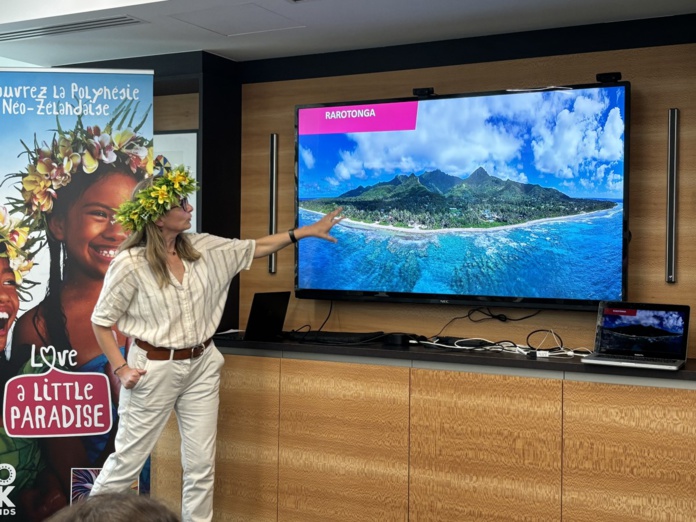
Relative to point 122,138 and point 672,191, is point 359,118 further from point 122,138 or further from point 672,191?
point 672,191

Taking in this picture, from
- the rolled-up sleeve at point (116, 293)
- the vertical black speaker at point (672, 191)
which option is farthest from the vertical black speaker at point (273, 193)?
the vertical black speaker at point (672, 191)

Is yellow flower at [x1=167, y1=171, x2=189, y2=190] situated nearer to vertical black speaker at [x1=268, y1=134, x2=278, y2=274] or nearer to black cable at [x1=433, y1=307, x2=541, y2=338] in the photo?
vertical black speaker at [x1=268, y1=134, x2=278, y2=274]

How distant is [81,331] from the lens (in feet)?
13.9

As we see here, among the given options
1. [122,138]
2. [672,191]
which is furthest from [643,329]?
[122,138]

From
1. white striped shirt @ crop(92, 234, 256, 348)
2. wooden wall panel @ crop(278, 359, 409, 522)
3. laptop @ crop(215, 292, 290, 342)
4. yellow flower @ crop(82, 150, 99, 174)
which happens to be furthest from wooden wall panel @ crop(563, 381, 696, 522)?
yellow flower @ crop(82, 150, 99, 174)

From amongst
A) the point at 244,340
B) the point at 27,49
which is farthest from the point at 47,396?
the point at 27,49

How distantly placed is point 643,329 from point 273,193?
7.08 ft

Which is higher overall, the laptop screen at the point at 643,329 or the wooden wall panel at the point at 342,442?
the laptop screen at the point at 643,329

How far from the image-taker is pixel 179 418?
12.8 feet

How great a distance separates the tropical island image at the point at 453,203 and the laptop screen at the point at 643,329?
0.53 meters

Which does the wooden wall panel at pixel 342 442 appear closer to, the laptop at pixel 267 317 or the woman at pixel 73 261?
the laptop at pixel 267 317

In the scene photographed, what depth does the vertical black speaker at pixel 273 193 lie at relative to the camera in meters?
4.75

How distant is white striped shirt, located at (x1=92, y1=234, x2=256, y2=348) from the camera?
3.67 meters

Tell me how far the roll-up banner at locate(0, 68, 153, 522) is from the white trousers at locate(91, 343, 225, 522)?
1.40ft
